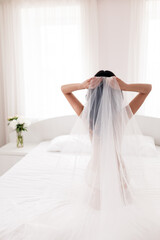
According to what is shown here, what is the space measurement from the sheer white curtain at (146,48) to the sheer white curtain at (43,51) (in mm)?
524

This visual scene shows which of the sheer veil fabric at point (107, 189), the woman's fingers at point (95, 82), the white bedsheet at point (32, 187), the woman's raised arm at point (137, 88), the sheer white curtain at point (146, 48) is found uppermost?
the sheer white curtain at point (146, 48)

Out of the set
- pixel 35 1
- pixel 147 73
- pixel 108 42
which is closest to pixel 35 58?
pixel 35 1

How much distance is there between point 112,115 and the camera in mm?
1434

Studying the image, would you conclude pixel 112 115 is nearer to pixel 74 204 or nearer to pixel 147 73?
pixel 74 204

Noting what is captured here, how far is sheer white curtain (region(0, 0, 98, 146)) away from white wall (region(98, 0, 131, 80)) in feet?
0.43

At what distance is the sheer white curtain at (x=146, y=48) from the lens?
303 cm

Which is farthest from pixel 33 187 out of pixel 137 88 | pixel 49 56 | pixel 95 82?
pixel 49 56

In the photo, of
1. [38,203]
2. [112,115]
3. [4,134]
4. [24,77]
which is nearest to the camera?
[112,115]

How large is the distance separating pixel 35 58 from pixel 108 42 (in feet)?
3.58

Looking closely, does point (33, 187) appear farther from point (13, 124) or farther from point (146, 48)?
point (146, 48)

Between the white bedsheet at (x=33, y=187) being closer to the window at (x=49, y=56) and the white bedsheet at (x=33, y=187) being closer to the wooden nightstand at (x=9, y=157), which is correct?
the wooden nightstand at (x=9, y=157)

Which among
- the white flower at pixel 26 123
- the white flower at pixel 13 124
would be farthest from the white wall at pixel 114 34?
the white flower at pixel 13 124

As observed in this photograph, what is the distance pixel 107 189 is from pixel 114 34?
98.3 inches

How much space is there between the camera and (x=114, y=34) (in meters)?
3.22
